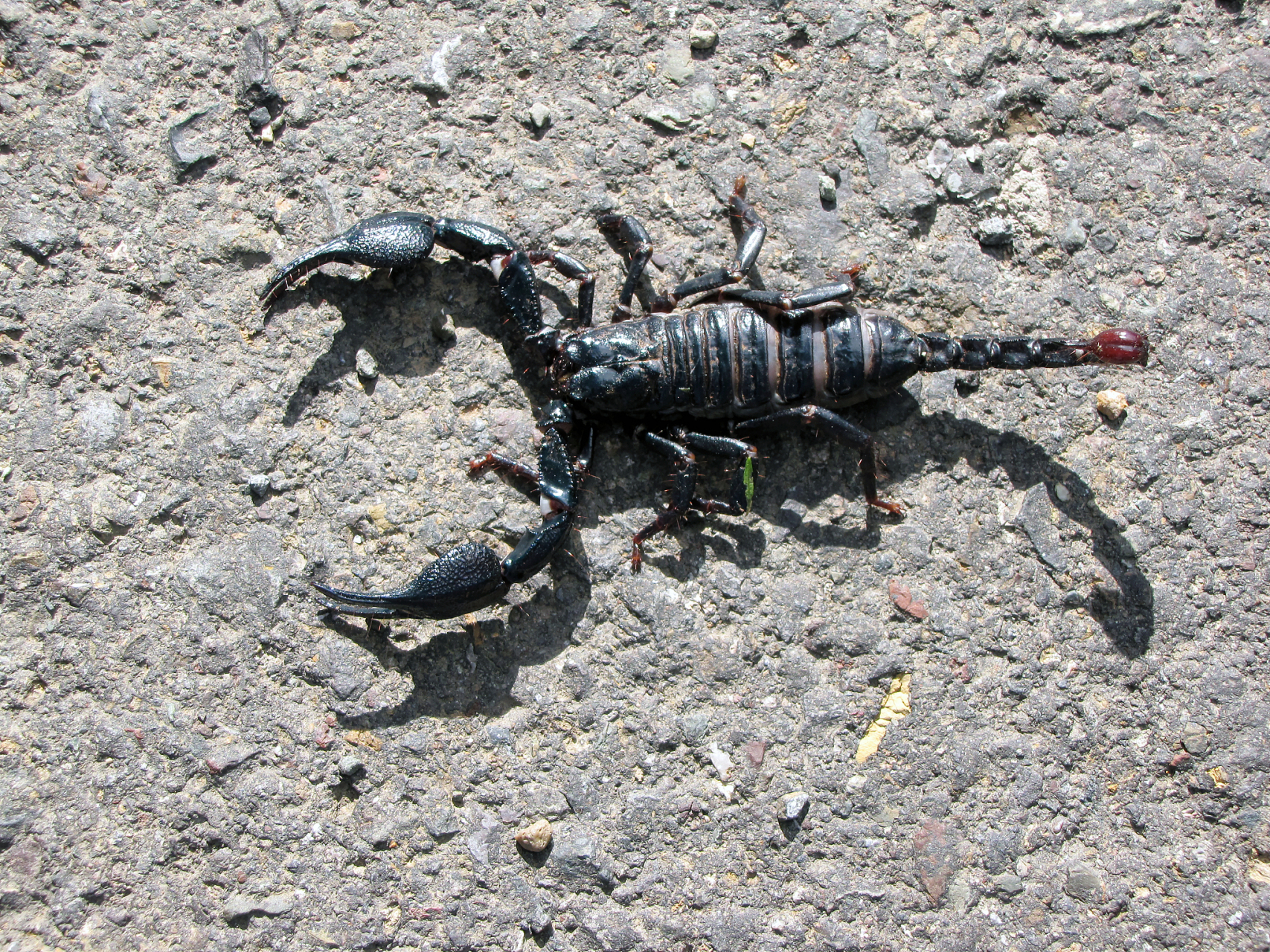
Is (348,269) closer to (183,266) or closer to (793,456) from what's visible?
(183,266)

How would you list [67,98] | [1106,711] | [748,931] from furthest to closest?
[67,98] → [1106,711] → [748,931]

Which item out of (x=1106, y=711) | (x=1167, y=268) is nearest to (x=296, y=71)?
(x=1167, y=268)

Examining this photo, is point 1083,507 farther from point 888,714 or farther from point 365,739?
point 365,739

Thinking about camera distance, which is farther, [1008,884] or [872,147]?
[872,147]

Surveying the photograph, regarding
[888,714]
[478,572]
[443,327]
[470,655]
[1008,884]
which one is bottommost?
[1008,884]

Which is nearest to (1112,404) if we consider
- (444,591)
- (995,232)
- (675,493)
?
(995,232)

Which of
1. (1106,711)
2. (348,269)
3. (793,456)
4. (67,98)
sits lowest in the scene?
(1106,711)
